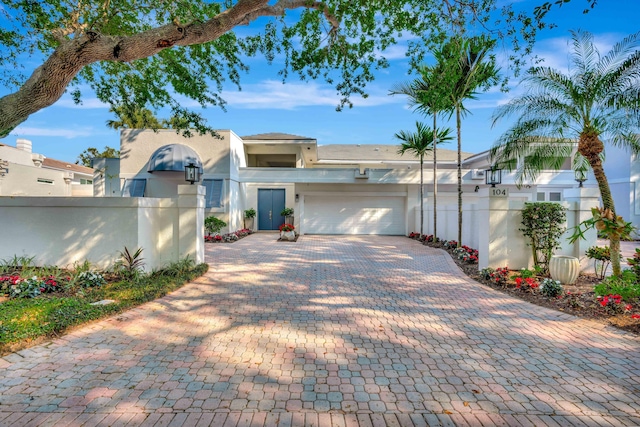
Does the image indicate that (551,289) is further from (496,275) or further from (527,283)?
(496,275)

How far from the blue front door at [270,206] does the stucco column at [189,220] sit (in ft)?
38.4

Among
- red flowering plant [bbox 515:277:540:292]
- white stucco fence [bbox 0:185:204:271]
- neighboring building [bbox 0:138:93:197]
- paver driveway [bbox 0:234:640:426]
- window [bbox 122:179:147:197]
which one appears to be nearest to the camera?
paver driveway [bbox 0:234:640:426]

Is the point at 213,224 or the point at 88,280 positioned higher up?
the point at 213,224

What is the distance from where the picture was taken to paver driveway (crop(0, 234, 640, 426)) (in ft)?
9.11

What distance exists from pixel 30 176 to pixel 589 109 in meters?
27.6

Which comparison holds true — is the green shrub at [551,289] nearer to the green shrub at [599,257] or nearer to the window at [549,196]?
the green shrub at [599,257]

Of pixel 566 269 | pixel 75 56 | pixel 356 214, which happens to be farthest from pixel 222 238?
pixel 566 269

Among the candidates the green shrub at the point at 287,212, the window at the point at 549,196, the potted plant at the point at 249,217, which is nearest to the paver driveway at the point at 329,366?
the green shrub at the point at 287,212

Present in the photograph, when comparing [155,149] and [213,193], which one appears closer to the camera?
[213,193]

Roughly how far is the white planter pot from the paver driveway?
1915 mm

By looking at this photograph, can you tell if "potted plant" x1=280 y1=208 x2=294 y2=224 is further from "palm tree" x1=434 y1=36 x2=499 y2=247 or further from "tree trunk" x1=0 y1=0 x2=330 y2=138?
"tree trunk" x1=0 y1=0 x2=330 y2=138

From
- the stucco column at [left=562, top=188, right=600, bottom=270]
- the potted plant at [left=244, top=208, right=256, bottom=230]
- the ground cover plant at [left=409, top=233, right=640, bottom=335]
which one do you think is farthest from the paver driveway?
the potted plant at [left=244, top=208, right=256, bottom=230]

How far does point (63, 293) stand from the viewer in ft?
19.7

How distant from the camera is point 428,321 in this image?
5062 millimetres
